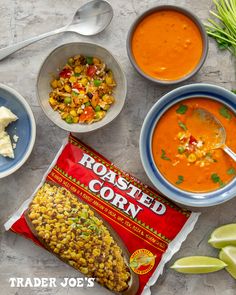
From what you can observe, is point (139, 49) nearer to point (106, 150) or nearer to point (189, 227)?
point (106, 150)

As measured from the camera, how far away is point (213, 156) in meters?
1.94

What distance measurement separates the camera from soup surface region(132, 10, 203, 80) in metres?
1.93

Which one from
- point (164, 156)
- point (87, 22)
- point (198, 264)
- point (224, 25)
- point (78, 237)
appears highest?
point (224, 25)

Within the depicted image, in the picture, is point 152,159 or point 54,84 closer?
point 152,159

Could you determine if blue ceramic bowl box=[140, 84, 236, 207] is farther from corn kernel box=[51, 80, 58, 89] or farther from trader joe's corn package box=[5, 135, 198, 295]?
corn kernel box=[51, 80, 58, 89]

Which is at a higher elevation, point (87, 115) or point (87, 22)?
point (87, 22)

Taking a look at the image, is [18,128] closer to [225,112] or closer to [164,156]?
[164,156]

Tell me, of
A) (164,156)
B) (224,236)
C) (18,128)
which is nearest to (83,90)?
(18,128)

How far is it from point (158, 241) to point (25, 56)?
981mm

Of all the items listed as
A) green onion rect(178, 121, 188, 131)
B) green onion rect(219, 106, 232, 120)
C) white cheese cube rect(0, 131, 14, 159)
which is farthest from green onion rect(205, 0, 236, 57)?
white cheese cube rect(0, 131, 14, 159)

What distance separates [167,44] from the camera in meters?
1.92

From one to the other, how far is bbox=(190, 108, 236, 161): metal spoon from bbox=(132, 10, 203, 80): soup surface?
0.19 m

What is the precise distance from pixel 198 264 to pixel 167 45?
3.04 ft

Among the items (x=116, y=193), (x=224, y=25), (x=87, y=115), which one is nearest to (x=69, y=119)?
(x=87, y=115)
